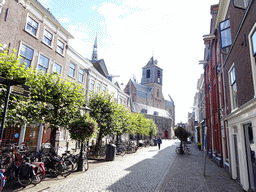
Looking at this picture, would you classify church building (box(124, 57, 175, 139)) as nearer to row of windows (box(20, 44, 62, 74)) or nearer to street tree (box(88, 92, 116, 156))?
street tree (box(88, 92, 116, 156))

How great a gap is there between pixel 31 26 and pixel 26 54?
255cm

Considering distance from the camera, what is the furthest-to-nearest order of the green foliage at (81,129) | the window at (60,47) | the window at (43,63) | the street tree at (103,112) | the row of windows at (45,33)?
the window at (60,47) → the window at (43,63) → the street tree at (103,112) → the row of windows at (45,33) → the green foliage at (81,129)

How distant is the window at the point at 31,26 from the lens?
1403 cm

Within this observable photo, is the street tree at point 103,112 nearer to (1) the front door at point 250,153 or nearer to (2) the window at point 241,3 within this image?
(1) the front door at point 250,153

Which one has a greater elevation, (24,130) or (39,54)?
(39,54)

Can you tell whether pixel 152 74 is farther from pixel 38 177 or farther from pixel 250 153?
pixel 38 177

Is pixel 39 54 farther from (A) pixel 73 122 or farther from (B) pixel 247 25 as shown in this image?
(B) pixel 247 25

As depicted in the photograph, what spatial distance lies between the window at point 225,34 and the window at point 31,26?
14.0 meters

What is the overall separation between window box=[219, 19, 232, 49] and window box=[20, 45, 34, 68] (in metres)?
13.7

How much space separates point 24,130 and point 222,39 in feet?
49.7

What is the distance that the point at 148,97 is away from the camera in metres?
77.6

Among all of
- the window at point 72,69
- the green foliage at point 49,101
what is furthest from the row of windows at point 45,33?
the green foliage at point 49,101

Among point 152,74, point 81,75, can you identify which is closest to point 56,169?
point 81,75

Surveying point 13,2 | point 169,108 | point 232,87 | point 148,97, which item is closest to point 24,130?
point 13,2
